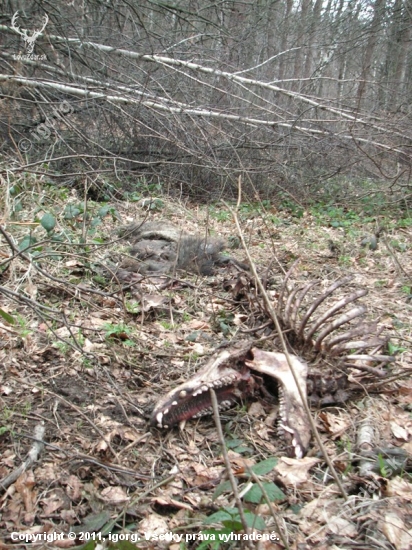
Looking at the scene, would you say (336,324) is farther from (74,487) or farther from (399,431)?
(74,487)

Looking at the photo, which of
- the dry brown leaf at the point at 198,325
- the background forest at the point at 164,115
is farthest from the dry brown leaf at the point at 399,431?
the background forest at the point at 164,115

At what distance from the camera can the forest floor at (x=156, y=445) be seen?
157 cm

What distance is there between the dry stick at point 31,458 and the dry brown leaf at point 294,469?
941mm

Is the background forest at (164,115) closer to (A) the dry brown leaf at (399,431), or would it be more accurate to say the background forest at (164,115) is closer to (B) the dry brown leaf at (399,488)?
(A) the dry brown leaf at (399,431)

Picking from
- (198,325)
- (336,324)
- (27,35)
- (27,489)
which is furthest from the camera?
(27,35)

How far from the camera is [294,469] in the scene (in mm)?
1872

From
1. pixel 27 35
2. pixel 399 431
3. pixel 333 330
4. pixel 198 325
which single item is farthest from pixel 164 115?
pixel 399 431

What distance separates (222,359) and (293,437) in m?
0.48

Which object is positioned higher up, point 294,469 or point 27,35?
point 27,35

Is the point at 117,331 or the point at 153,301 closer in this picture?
the point at 117,331

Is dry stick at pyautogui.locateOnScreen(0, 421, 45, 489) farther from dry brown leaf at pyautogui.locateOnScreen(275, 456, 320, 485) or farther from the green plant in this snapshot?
dry brown leaf at pyautogui.locateOnScreen(275, 456, 320, 485)

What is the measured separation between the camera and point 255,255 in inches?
188

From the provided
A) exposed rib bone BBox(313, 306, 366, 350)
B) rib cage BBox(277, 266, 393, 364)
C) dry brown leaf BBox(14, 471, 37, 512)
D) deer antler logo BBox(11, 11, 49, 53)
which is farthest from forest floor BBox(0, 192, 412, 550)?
deer antler logo BBox(11, 11, 49, 53)

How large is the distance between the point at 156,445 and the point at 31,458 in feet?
1.65
